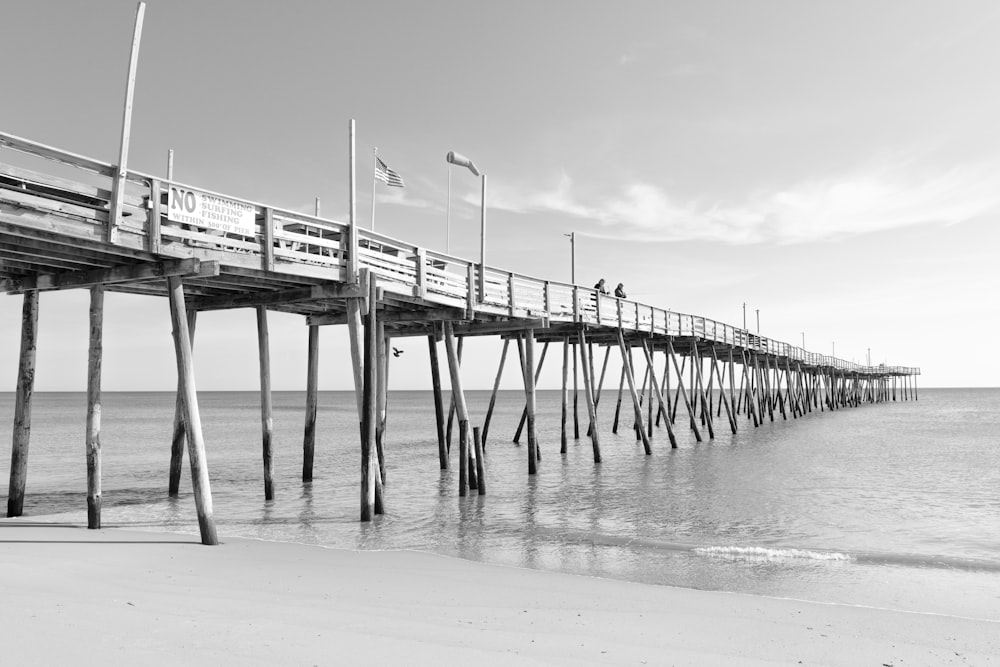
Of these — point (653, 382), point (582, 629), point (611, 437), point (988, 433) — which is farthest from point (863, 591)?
point (988, 433)

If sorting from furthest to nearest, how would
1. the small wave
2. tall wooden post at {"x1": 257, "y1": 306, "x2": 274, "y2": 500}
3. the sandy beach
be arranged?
tall wooden post at {"x1": 257, "y1": 306, "x2": 274, "y2": 500} < the small wave < the sandy beach

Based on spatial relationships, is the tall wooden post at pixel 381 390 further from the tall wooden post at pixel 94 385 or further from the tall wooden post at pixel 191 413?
the tall wooden post at pixel 191 413

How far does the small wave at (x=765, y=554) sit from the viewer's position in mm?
9914

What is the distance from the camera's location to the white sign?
29.9ft

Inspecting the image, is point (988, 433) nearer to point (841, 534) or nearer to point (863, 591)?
point (841, 534)

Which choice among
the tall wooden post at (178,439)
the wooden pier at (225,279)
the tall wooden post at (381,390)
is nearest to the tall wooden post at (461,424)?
the wooden pier at (225,279)

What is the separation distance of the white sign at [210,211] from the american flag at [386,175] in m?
5.19

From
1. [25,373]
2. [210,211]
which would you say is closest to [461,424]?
[210,211]

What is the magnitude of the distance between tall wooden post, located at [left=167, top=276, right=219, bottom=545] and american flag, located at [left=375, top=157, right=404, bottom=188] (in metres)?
6.31

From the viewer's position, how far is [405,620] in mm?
6035

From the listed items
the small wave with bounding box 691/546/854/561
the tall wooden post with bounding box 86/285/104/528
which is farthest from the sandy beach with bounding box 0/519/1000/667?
the small wave with bounding box 691/546/854/561

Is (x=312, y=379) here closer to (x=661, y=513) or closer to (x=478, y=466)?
(x=478, y=466)

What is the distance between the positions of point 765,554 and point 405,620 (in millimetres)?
6207

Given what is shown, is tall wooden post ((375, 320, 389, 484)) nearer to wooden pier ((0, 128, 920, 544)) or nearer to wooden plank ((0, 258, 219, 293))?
wooden pier ((0, 128, 920, 544))
